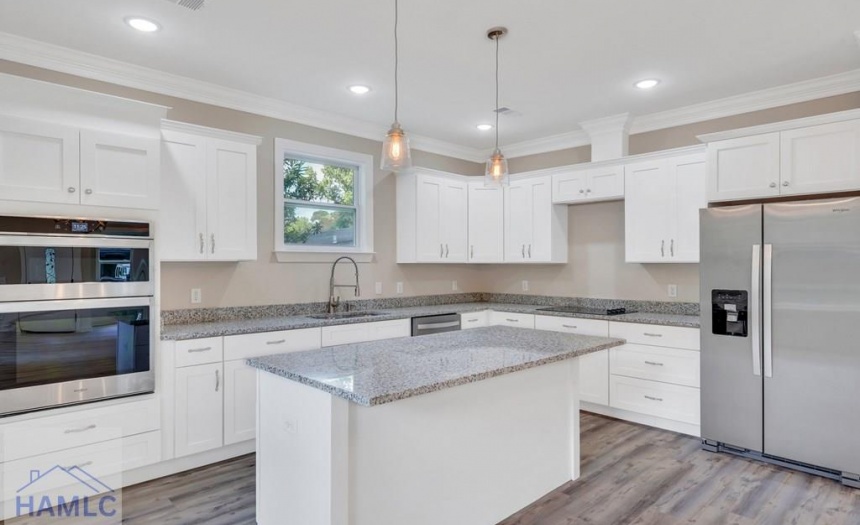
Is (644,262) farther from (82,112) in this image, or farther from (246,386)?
(82,112)

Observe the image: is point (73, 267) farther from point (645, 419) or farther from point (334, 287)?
point (645, 419)

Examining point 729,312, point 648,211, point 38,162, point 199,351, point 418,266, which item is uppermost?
point 38,162

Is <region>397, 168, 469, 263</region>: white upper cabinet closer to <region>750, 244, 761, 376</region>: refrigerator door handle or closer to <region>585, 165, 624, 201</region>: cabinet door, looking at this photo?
<region>585, 165, 624, 201</region>: cabinet door

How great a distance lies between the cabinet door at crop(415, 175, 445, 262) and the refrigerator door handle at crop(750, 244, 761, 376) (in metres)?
2.79

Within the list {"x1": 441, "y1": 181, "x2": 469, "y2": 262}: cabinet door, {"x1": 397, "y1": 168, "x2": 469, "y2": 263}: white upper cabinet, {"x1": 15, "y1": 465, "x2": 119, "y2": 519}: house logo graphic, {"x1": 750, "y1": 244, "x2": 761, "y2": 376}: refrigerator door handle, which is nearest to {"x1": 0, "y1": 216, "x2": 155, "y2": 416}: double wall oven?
{"x1": 15, "y1": 465, "x2": 119, "y2": 519}: house logo graphic

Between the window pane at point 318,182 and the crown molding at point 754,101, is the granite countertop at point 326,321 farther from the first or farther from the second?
the crown molding at point 754,101

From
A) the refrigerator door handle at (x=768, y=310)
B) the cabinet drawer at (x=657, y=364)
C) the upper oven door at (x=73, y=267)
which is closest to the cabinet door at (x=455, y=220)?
the cabinet drawer at (x=657, y=364)

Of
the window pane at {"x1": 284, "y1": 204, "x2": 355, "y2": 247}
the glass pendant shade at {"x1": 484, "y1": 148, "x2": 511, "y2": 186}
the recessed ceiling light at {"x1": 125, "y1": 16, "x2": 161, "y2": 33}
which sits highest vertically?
the recessed ceiling light at {"x1": 125, "y1": 16, "x2": 161, "y2": 33}

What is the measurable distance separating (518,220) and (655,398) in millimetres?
2170

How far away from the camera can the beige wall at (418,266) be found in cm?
367

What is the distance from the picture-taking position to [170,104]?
3.61 meters

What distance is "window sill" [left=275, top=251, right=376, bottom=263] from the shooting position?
13.9 feet

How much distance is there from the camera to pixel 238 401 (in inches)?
133

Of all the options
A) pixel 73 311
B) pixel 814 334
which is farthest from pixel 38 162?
pixel 814 334
